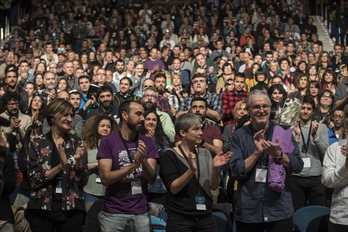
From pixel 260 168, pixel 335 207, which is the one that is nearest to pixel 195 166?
pixel 260 168

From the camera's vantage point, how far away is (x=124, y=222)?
4.25m

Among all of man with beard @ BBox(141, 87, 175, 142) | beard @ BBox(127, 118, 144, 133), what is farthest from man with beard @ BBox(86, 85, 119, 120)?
beard @ BBox(127, 118, 144, 133)

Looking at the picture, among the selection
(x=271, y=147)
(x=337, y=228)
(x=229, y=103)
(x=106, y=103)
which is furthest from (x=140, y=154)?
(x=229, y=103)

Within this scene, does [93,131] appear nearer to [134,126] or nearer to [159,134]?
[159,134]

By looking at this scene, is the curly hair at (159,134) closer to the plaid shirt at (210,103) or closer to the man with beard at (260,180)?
the plaid shirt at (210,103)

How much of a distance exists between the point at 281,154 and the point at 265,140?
16 cm

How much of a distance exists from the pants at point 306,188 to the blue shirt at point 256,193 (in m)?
1.76

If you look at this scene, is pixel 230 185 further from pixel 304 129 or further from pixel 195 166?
pixel 195 166

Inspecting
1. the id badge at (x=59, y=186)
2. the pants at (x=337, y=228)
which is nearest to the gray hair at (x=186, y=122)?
the id badge at (x=59, y=186)

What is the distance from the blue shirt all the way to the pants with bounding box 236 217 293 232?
0.05 meters

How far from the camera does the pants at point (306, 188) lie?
593 centimetres

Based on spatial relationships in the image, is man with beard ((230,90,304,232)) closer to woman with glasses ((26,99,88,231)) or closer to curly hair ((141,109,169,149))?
woman with glasses ((26,99,88,231))

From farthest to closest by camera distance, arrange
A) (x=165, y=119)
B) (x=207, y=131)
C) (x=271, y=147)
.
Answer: (x=165, y=119), (x=207, y=131), (x=271, y=147)

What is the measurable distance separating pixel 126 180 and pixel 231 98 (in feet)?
13.8
